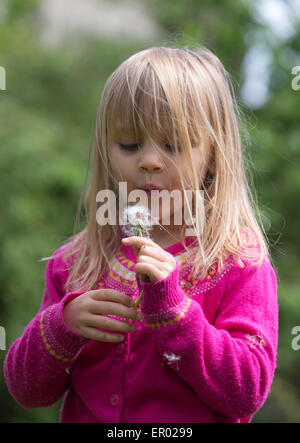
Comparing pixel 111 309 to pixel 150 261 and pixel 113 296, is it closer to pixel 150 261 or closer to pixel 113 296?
pixel 113 296

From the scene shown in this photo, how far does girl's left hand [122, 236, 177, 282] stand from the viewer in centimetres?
112

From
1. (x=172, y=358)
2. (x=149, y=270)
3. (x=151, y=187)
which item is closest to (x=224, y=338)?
(x=172, y=358)

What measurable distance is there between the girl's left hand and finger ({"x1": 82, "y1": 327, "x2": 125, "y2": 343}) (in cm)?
19

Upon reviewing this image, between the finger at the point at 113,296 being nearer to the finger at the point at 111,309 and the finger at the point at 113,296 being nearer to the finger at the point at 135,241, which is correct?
the finger at the point at 111,309

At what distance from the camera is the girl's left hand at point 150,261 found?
112 cm

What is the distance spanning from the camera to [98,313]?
1250 millimetres

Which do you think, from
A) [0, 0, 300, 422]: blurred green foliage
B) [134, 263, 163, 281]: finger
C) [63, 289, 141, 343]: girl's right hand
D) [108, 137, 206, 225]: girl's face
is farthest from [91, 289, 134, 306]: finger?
[0, 0, 300, 422]: blurred green foliage

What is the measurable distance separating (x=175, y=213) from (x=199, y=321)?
1.11 feet

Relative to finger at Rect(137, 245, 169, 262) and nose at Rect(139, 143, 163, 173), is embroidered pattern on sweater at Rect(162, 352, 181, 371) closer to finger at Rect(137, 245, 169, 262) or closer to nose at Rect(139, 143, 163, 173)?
finger at Rect(137, 245, 169, 262)

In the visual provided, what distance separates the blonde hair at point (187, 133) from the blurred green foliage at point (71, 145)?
131 cm

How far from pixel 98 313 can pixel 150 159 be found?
367 millimetres

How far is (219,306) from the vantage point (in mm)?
1314
